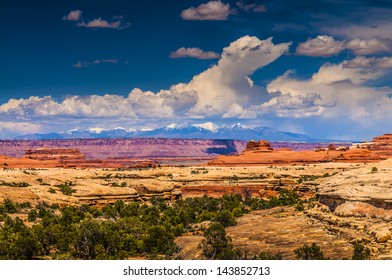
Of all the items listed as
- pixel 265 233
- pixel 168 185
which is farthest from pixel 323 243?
pixel 168 185

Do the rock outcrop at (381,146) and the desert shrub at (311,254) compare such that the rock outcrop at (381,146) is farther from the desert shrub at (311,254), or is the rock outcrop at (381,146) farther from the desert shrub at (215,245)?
the desert shrub at (311,254)

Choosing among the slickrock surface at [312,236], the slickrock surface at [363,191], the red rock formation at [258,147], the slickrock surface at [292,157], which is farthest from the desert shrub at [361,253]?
the red rock formation at [258,147]

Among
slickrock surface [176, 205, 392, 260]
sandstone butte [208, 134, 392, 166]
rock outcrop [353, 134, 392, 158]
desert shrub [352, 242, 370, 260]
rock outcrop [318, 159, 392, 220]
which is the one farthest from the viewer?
rock outcrop [353, 134, 392, 158]

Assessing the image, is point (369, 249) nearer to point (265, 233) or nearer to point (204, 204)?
point (265, 233)

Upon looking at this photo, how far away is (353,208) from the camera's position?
21.9 meters

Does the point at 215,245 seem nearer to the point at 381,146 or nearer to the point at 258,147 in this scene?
the point at 258,147

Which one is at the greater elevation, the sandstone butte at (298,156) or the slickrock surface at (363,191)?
the slickrock surface at (363,191)

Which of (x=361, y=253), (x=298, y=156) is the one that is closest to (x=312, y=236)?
(x=361, y=253)

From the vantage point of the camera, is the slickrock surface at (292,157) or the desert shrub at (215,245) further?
the slickrock surface at (292,157)

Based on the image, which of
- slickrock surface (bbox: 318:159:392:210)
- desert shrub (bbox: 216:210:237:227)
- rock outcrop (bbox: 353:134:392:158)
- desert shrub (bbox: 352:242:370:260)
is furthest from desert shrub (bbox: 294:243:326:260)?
rock outcrop (bbox: 353:134:392:158)

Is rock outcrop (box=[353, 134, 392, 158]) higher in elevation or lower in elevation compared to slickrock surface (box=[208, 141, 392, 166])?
higher

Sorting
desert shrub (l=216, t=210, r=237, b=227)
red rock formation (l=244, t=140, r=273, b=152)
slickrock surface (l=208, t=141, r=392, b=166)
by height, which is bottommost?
desert shrub (l=216, t=210, r=237, b=227)

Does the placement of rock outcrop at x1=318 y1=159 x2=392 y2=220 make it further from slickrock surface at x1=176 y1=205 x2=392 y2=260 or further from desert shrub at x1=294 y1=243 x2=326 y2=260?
desert shrub at x1=294 y1=243 x2=326 y2=260
